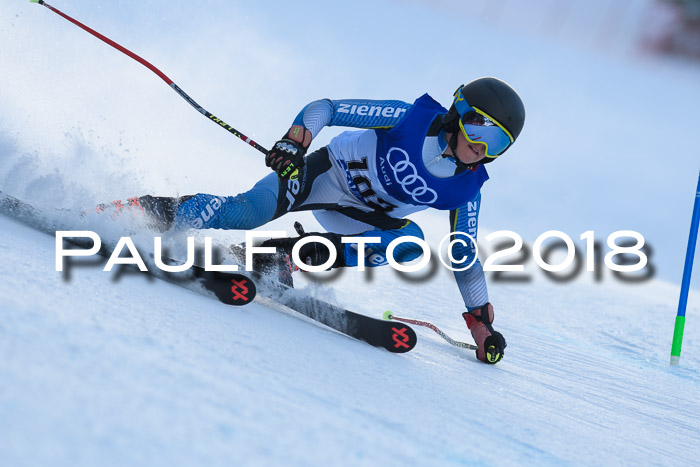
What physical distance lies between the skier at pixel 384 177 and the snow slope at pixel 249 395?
17.1 inches

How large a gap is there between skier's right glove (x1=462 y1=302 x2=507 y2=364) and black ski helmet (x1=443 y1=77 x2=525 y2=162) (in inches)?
30.2

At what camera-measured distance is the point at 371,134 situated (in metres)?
2.60

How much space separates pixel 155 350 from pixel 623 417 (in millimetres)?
1517

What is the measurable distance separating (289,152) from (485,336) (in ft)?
3.69

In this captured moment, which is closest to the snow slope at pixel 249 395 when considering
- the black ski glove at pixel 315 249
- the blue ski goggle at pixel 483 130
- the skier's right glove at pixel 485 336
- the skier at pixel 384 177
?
the skier's right glove at pixel 485 336

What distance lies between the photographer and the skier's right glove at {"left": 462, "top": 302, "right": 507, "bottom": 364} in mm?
2439

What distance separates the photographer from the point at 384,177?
8.30ft

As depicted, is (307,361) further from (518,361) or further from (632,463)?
(518,361)

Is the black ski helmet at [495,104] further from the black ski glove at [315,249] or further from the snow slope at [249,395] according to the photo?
the snow slope at [249,395]

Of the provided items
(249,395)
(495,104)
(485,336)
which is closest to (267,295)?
(485,336)

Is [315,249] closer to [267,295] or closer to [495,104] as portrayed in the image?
[267,295]

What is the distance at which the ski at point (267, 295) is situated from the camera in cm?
195

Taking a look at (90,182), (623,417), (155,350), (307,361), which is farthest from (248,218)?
(623,417)

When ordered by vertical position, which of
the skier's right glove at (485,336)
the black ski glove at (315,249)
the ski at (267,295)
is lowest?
the skier's right glove at (485,336)
